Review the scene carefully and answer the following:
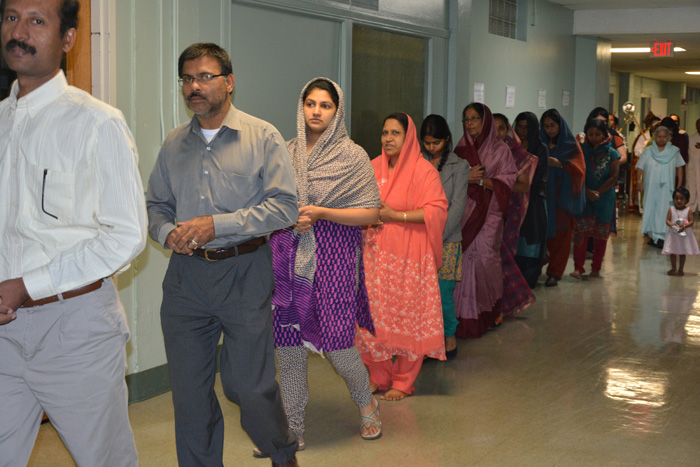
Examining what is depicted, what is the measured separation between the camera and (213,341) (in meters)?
2.97

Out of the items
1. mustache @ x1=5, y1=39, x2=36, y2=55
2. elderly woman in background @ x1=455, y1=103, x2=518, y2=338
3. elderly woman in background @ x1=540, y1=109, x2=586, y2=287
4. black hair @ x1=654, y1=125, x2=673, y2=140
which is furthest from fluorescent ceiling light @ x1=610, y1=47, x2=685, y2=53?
mustache @ x1=5, y1=39, x2=36, y2=55

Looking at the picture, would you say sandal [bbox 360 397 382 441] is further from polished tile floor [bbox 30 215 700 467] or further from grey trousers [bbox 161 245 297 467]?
grey trousers [bbox 161 245 297 467]

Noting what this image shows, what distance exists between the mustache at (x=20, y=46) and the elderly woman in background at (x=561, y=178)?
6643mm

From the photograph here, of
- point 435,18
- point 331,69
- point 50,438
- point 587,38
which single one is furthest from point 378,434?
point 587,38

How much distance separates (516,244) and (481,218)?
2.93 ft

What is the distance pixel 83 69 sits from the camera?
3971mm

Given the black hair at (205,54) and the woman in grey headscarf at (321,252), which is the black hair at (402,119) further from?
the black hair at (205,54)

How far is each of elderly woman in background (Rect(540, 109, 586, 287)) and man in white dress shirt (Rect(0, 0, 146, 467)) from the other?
6.56 m

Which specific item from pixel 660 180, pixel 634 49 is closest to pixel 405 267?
pixel 660 180

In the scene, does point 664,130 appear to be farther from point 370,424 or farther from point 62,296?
point 62,296

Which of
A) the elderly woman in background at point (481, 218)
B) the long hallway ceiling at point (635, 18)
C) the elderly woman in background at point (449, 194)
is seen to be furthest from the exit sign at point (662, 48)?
the elderly woman in background at point (449, 194)

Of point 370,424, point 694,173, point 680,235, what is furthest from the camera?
point 694,173

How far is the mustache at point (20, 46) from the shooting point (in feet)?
6.46

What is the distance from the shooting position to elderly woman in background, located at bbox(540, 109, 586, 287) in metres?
8.12
